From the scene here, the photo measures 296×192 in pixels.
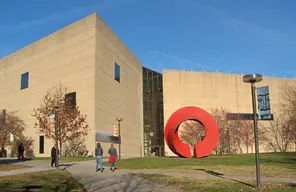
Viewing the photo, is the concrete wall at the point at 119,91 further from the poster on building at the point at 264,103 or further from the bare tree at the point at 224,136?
the poster on building at the point at 264,103

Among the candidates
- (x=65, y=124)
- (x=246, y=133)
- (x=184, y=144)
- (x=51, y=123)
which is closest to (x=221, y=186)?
(x=184, y=144)

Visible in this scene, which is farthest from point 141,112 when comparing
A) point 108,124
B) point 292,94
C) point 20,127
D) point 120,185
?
point 120,185

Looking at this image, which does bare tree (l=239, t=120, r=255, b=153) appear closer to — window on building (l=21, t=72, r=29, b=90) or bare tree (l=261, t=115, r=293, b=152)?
bare tree (l=261, t=115, r=293, b=152)

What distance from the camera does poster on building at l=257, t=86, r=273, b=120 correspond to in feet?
199

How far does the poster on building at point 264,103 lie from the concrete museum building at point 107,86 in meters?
1.68

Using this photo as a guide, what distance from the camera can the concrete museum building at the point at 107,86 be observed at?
40594mm

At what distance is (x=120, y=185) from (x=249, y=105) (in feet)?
171

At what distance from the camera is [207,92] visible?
5866cm

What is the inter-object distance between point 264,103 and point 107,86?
3290cm

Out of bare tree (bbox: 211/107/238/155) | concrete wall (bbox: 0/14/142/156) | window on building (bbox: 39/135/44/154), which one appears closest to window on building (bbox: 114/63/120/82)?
concrete wall (bbox: 0/14/142/156)

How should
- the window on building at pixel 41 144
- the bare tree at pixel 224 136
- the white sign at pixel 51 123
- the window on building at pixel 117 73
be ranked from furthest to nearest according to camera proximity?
1. the bare tree at pixel 224 136
2. the window on building at pixel 117 73
3. the window on building at pixel 41 144
4. the white sign at pixel 51 123

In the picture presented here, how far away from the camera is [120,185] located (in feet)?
39.5

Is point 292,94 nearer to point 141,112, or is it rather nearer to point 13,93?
point 141,112

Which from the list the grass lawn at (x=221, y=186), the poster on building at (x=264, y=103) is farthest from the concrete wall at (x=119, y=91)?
the grass lawn at (x=221, y=186)
